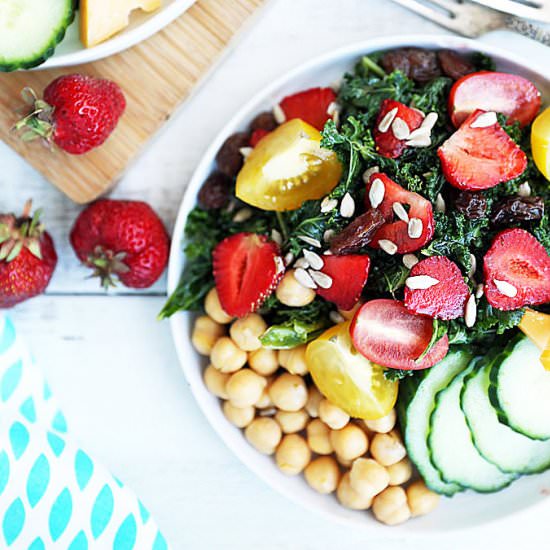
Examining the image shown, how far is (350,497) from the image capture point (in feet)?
5.43

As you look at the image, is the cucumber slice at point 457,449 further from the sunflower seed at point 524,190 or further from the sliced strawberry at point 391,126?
the sliced strawberry at point 391,126

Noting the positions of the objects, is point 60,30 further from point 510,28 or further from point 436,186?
point 510,28

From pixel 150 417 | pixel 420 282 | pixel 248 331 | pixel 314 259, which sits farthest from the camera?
pixel 150 417

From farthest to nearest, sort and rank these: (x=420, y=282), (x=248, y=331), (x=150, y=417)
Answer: (x=150, y=417)
(x=248, y=331)
(x=420, y=282)

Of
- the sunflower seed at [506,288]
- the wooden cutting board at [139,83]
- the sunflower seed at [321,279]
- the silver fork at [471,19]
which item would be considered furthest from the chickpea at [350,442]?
the silver fork at [471,19]

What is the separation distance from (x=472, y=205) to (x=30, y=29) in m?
0.89

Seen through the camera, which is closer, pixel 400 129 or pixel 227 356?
pixel 400 129

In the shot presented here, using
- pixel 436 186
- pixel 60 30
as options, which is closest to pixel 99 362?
pixel 60 30

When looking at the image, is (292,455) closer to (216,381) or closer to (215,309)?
(216,381)

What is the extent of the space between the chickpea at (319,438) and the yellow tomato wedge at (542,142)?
0.71 m

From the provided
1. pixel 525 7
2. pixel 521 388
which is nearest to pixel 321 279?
pixel 521 388

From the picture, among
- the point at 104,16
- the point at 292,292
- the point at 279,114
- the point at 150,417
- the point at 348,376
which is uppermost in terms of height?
the point at 104,16

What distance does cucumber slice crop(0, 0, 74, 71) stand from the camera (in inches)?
56.1

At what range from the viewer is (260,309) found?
1.66m
